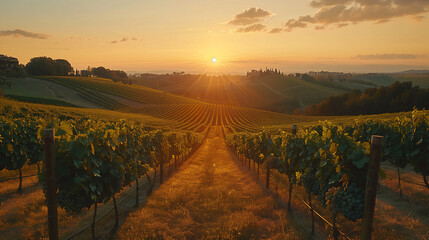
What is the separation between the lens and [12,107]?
35.0m

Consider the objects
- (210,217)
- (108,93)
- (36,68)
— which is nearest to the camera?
(210,217)

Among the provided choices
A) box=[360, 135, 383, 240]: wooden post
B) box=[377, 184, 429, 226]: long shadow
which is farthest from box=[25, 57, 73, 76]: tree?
box=[360, 135, 383, 240]: wooden post

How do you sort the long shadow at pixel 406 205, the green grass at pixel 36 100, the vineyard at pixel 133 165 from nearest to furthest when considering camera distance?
the vineyard at pixel 133 165 → the long shadow at pixel 406 205 → the green grass at pixel 36 100

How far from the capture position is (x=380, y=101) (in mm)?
72125

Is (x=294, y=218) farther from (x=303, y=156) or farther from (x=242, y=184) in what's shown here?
(x=242, y=184)

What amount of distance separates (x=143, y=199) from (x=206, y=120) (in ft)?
234

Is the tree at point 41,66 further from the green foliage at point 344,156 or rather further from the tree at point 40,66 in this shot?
the green foliage at point 344,156

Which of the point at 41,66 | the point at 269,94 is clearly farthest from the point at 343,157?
the point at 269,94

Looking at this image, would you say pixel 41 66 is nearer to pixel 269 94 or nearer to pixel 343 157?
pixel 269 94

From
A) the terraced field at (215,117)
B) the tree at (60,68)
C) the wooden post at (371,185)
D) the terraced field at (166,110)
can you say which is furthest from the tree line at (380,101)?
the tree at (60,68)

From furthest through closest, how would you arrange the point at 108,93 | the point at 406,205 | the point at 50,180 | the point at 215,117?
the point at 108,93 → the point at 215,117 → the point at 406,205 → the point at 50,180

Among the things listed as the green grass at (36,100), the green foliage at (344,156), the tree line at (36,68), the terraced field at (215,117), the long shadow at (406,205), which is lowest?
the terraced field at (215,117)

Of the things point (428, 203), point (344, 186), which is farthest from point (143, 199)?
point (428, 203)

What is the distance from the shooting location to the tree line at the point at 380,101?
210 ft
